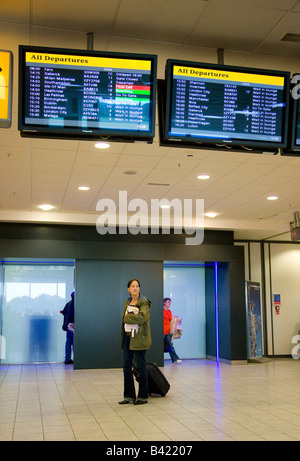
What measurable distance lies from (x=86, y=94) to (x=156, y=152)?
310 cm

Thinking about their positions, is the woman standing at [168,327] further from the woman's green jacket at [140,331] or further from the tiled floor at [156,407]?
the woman's green jacket at [140,331]

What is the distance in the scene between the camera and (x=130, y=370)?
7.10 m

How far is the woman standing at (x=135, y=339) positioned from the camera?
701 centimetres

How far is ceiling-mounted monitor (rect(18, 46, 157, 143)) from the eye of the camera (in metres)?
3.66

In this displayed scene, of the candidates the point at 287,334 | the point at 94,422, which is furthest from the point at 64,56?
the point at 287,334

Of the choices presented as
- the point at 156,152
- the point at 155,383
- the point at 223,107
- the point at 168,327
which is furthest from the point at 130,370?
the point at 168,327

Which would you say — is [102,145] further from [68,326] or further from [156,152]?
[68,326]

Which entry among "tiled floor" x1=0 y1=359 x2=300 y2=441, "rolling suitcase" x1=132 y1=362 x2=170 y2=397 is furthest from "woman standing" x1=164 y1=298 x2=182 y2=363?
"rolling suitcase" x1=132 y1=362 x2=170 y2=397

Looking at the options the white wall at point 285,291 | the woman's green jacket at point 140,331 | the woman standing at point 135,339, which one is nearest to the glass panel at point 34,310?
the white wall at point 285,291

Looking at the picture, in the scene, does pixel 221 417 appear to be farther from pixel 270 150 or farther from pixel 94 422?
pixel 270 150

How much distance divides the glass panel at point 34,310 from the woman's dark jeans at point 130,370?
5778mm

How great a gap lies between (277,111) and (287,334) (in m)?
11.1

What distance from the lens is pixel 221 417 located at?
6.43 m

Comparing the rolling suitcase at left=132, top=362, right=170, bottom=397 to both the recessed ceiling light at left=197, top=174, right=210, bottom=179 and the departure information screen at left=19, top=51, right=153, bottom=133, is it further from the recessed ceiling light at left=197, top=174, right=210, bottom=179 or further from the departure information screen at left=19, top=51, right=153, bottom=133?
the departure information screen at left=19, top=51, right=153, bottom=133
